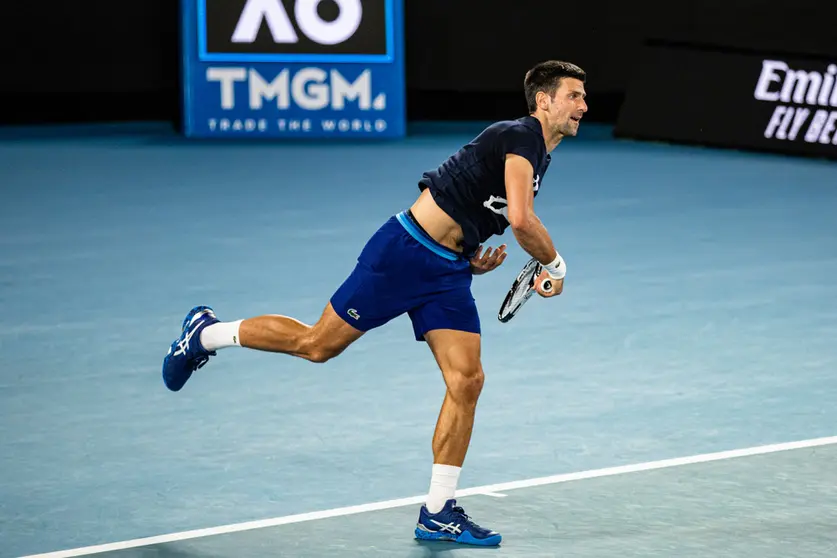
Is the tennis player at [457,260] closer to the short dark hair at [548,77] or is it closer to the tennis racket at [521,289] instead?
the short dark hair at [548,77]

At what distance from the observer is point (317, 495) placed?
6.01 meters

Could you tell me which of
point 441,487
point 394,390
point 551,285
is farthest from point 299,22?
point 441,487

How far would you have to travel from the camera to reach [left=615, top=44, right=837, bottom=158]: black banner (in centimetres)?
1596

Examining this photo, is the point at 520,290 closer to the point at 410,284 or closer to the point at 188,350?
the point at 410,284

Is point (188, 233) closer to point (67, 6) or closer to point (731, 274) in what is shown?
point (731, 274)

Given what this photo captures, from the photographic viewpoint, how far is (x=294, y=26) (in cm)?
1719

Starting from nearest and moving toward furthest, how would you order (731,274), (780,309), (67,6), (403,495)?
1. (403,495)
2. (780,309)
3. (731,274)
4. (67,6)

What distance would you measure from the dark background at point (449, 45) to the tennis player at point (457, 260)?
13.3m

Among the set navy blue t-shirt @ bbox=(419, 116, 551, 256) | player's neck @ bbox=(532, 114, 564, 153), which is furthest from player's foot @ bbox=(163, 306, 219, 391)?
player's neck @ bbox=(532, 114, 564, 153)

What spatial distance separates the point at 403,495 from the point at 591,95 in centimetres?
1447

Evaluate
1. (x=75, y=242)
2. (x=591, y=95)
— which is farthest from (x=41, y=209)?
(x=591, y=95)

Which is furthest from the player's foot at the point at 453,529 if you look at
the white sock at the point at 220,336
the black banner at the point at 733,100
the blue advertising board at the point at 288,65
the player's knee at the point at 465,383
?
the blue advertising board at the point at 288,65

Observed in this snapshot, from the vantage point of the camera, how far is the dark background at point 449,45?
738 inches

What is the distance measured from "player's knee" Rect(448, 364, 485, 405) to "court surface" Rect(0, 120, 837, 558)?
0.53m
